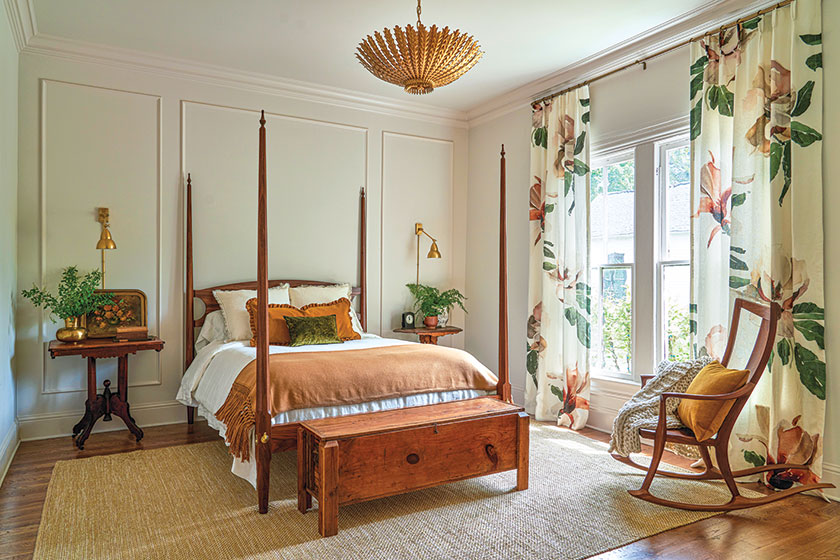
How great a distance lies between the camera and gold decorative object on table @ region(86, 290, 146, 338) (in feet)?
13.5

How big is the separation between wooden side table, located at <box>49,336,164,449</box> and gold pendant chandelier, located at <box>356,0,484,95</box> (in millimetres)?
2473

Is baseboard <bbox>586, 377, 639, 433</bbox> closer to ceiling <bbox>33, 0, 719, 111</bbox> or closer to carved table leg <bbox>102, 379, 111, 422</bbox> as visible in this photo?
ceiling <bbox>33, 0, 719, 111</bbox>

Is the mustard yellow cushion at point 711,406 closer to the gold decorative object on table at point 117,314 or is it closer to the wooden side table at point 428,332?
the wooden side table at point 428,332

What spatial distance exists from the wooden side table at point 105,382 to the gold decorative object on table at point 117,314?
93 mm

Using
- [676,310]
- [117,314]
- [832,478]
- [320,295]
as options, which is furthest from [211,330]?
[832,478]

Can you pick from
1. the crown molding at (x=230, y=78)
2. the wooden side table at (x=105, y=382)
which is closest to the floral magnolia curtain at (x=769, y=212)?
the crown molding at (x=230, y=78)

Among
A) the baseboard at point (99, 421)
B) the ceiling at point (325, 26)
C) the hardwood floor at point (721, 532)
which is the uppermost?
the ceiling at point (325, 26)

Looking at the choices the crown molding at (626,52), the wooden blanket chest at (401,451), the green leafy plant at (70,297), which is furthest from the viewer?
the green leafy plant at (70,297)

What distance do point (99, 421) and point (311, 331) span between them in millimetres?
1730

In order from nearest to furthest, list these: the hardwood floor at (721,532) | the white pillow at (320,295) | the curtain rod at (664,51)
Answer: the hardwood floor at (721,532) → the curtain rod at (664,51) → the white pillow at (320,295)

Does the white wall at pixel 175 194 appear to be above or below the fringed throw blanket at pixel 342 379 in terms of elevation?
above

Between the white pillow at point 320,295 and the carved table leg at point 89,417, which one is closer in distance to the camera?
the carved table leg at point 89,417

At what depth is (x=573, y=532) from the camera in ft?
8.52

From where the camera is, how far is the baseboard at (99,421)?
4070 mm
